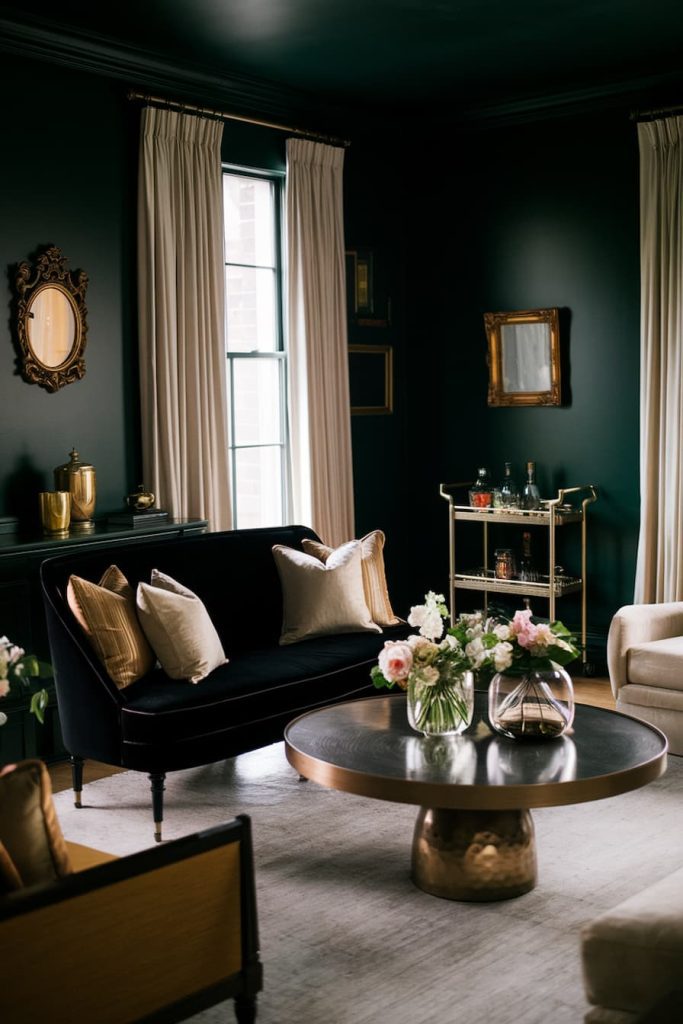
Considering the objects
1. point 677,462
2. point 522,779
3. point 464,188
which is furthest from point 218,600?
point 464,188

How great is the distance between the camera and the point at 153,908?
2535mm

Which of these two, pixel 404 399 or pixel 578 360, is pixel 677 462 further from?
pixel 404 399

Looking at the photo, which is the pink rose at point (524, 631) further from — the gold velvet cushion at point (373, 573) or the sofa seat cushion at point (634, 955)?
the gold velvet cushion at point (373, 573)

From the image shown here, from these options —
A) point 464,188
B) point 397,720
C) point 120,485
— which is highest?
point 464,188

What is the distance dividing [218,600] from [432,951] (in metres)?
2.34


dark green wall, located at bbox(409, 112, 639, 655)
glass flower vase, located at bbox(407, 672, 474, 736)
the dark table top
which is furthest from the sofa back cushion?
dark green wall, located at bbox(409, 112, 639, 655)

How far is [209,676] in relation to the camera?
4.86 metres

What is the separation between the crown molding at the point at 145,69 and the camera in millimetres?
5516

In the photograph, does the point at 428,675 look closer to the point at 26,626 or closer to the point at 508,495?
the point at 26,626

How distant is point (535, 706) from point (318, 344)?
3649 mm

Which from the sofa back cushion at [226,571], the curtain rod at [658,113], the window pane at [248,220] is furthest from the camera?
the window pane at [248,220]

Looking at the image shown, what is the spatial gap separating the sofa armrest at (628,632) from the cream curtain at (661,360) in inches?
44.6

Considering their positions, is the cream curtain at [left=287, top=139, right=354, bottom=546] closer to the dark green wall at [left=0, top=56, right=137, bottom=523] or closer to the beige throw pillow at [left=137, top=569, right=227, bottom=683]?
the dark green wall at [left=0, top=56, right=137, bottom=523]

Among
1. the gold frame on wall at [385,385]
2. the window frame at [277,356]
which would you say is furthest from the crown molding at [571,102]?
the gold frame on wall at [385,385]
